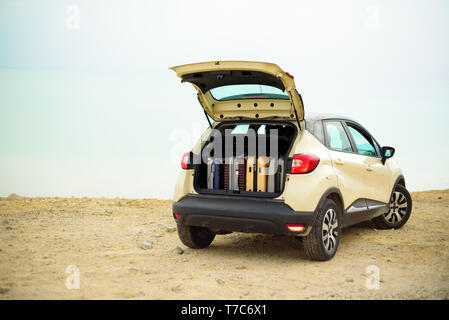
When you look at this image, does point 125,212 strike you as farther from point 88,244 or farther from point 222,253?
point 222,253

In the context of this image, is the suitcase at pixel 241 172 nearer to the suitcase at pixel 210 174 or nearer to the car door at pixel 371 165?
the suitcase at pixel 210 174

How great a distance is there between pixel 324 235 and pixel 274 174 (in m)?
0.99

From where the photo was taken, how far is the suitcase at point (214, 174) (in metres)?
6.01

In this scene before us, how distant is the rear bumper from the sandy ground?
53cm

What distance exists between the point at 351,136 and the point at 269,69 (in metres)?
2.25

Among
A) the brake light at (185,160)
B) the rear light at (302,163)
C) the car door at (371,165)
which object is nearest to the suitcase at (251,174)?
the rear light at (302,163)

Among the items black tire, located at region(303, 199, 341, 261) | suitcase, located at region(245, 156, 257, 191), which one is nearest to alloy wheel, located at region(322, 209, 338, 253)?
black tire, located at region(303, 199, 341, 261)

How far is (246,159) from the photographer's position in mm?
5898

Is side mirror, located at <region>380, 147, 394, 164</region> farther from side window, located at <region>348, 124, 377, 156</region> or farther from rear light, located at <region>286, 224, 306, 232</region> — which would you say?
Answer: rear light, located at <region>286, 224, 306, 232</region>

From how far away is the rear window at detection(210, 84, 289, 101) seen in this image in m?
5.97

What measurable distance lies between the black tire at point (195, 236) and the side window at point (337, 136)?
7.06ft

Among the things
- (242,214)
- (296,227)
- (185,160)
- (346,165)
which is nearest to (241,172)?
(242,214)

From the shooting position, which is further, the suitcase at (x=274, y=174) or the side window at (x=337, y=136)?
the side window at (x=337, y=136)

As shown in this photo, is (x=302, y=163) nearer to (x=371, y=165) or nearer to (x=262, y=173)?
(x=262, y=173)
